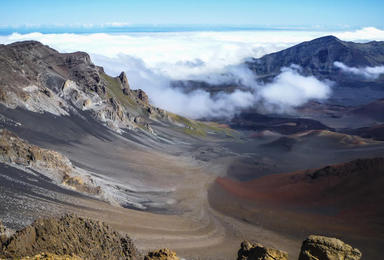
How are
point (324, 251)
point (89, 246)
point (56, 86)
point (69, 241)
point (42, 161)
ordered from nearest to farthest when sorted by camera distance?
1. point (324, 251)
2. point (69, 241)
3. point (89, 246)
4. point (42, 161)
5. point (56, 86)

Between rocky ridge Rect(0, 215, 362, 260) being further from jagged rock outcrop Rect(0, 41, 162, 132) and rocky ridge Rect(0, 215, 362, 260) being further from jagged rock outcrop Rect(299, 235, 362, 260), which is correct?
jagged rock outcrop Rect(0, 41, 162, 132)

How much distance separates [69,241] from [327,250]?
18.9 m

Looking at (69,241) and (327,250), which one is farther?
(69,241)

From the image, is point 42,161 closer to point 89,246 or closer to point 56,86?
point 89,246

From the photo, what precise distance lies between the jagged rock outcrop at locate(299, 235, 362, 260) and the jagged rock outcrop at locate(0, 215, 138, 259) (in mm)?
15571

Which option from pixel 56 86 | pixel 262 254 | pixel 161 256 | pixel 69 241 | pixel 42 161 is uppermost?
pixel 56 86

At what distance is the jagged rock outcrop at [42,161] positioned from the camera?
55000mm

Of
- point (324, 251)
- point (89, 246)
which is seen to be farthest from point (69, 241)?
point (324, 251)

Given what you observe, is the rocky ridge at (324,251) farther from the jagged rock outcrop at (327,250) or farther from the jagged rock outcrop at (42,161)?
the jagged rock outcrop at (42,161)

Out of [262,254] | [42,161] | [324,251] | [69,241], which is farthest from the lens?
[42,161]

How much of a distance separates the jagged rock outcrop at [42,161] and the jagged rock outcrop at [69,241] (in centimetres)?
2879

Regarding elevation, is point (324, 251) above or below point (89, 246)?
above

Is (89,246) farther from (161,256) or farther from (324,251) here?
(324,251)

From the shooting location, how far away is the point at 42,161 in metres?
58.0
